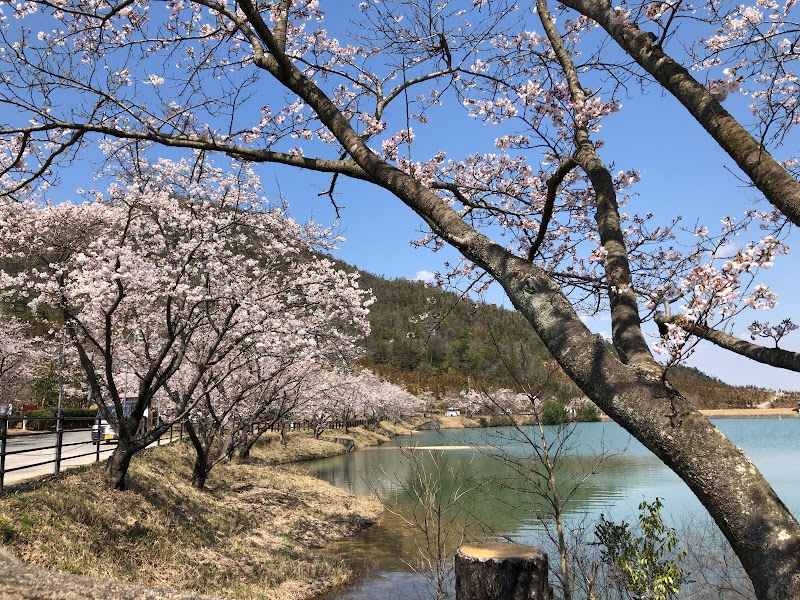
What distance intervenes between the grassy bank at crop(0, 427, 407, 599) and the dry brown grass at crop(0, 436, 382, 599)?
0.07 feet

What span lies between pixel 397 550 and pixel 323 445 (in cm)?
2241

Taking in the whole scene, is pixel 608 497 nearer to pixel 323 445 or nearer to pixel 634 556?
pixel 634 556

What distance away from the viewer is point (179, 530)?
368 inches

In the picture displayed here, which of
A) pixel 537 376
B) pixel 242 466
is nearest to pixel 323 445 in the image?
pixel 242 466

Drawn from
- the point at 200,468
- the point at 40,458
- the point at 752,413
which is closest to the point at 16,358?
the point at 40,458

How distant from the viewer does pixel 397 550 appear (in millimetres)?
11891

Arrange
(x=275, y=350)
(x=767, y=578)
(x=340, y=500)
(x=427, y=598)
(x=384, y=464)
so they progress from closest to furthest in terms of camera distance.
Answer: (x=767, y=578), (x=427, y=598), (x=275, y=350), (x=340, y=500), (x=384, y=464)

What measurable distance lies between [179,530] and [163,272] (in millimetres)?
4538

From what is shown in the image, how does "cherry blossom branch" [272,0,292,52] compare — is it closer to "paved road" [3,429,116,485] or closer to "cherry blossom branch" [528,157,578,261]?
"cherry blossom branch" [528,157,578,261]

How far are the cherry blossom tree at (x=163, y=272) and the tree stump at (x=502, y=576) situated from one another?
7373 millimetres

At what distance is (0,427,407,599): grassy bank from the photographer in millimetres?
6666

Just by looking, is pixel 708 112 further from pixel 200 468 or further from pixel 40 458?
pixel 40 458

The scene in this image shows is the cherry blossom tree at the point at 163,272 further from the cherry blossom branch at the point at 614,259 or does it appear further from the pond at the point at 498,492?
the cherry blossom branch at the point at 614,259

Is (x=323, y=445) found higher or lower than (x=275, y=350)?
lower
